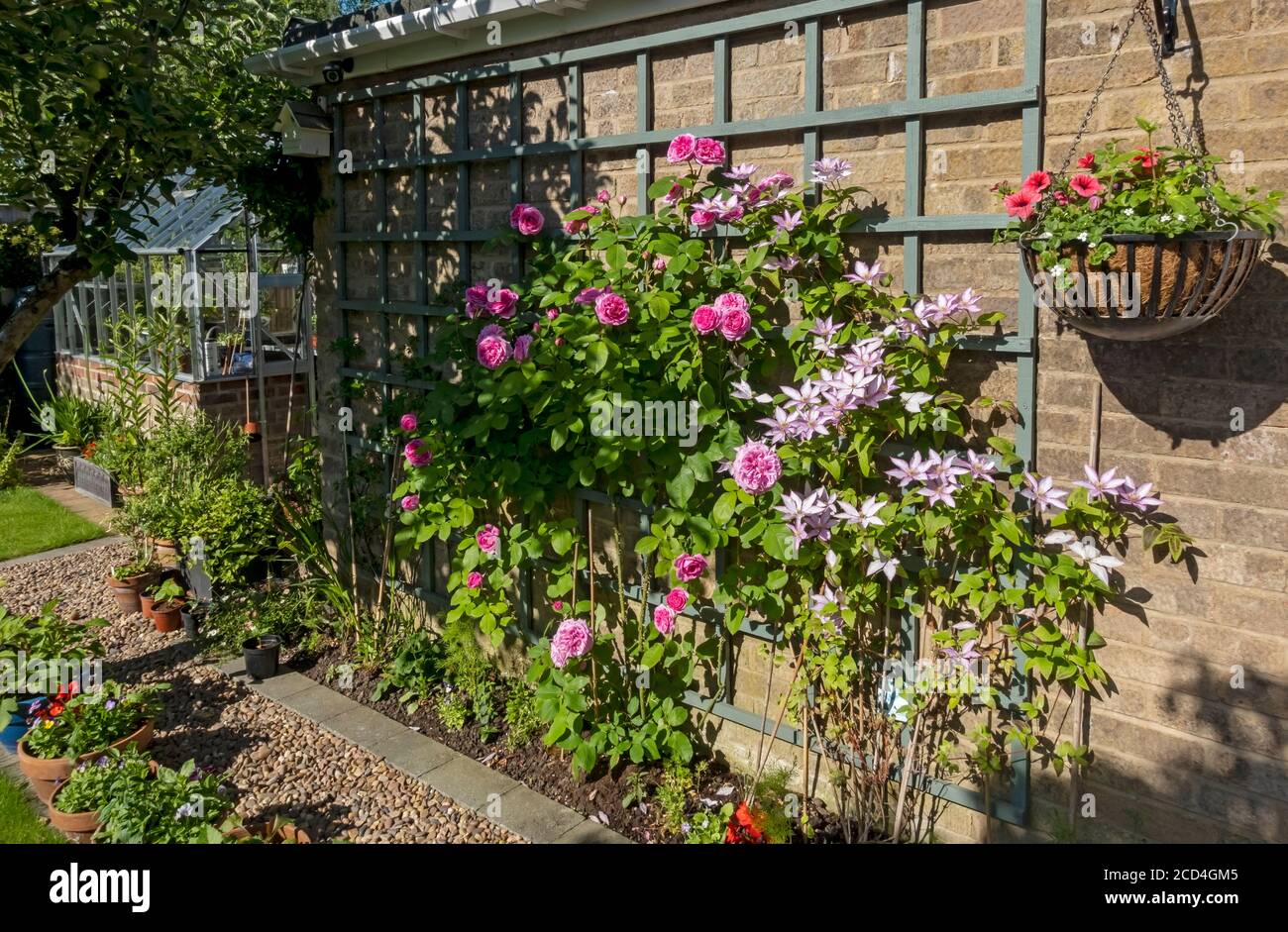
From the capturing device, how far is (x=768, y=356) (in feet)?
12.8

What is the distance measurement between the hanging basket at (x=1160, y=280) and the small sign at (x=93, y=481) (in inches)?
349

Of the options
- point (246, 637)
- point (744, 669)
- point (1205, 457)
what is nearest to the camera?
point (1205, 457)

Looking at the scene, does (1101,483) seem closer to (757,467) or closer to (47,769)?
(757,467)

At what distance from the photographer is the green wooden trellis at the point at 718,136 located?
331 centimetres

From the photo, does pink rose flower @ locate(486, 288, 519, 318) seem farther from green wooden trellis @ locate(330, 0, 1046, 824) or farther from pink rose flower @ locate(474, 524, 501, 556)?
pink rose flower @ locate(474, 524, 501, 556)

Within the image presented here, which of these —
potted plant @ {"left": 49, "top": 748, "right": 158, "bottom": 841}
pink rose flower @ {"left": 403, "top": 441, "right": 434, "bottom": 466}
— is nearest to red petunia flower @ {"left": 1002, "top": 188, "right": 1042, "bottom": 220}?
pink rose flower @ {"left": 403, "top": 441, "right": 434, "bottom": 466}

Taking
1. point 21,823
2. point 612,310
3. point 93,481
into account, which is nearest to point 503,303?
point 612,310

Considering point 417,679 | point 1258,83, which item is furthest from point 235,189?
point 1258,83

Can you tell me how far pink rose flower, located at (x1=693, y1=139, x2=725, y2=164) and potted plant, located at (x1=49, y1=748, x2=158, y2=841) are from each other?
10.9ft

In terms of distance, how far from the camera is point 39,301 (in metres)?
4.79

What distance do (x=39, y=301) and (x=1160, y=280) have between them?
15.8ft

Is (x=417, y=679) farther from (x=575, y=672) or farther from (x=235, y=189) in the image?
(x=235, y=189)
